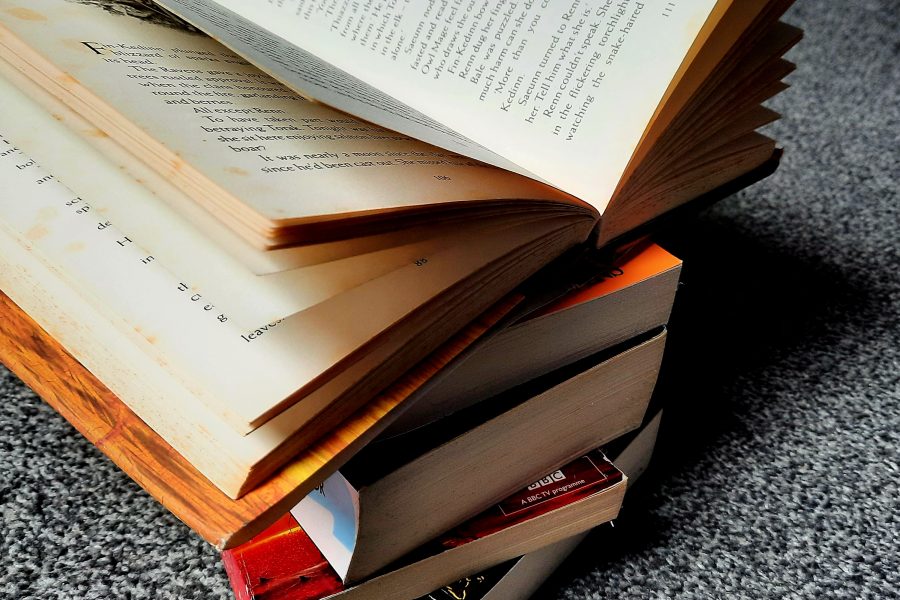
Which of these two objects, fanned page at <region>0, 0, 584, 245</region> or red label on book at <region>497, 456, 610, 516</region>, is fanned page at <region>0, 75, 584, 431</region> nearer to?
fanned page at <region>0, 0, 584, 245</region>

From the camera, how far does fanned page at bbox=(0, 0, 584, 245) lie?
0.27 m

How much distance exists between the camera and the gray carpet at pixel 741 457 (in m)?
0.43

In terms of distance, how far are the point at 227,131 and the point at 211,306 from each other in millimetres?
70

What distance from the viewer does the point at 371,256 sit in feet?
1.05

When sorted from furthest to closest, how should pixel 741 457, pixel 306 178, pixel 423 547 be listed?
pixel 741 457 < pixel 423 547 < pixel 306 178

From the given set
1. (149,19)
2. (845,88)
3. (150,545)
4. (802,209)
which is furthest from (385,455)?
(845,88)

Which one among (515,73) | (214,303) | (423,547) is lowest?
(423,547)

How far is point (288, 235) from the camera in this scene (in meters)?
0.26

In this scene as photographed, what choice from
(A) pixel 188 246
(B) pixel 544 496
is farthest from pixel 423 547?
(A) pixel 188 246

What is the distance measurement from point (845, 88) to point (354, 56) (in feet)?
2.13

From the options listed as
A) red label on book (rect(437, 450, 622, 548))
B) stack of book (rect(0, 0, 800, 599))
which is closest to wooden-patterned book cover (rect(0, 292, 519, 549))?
stack of book (rect(0, 0, 800, 599))

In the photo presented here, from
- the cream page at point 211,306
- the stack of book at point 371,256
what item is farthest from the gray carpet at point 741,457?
the cream page at point 211,306

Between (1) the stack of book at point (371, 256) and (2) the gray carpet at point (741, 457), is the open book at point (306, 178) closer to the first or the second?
(1) the stack of book at point (371, 256)

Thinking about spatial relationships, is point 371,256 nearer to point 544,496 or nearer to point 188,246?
point 188,246
